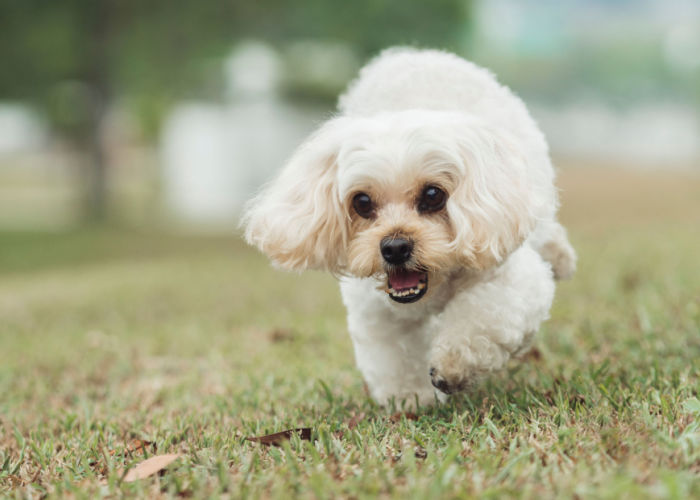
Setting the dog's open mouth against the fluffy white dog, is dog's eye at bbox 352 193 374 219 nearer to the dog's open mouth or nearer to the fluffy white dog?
the fluffy white dog

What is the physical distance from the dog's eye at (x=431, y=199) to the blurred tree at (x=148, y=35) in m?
15.0

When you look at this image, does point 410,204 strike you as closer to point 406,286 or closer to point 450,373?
point 406,286

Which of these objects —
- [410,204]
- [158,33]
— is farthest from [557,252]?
[158,33]

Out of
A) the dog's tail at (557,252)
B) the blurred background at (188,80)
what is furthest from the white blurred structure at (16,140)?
the dog's tail at (557,252)

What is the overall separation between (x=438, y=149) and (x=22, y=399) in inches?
105

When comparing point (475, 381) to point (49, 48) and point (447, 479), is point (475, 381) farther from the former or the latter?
point (49, 48)

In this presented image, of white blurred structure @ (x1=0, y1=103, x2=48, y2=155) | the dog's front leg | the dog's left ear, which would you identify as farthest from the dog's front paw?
white blurred structure @ (x1=0, y1=103, x2=48, y2=155)

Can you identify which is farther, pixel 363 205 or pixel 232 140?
pixel 232 140

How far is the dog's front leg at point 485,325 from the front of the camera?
9.05 ft

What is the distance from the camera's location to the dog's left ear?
8.75 feet

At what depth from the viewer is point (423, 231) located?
8.98 ft

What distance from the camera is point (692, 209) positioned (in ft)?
44.7

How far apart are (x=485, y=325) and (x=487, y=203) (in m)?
0.45

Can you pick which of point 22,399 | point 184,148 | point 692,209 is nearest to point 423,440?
point 22,399
